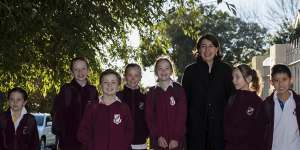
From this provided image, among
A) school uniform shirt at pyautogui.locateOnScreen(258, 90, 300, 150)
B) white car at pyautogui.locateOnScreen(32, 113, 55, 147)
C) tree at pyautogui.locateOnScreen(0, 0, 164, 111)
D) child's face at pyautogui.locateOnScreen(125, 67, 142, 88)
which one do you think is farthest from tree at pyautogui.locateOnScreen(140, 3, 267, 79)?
white car at pyautogui.locateOnScreen(32, 113, 55, 147)

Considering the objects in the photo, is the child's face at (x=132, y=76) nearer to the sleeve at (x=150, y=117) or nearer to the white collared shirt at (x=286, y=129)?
the sleeve at (x=150, y=117)

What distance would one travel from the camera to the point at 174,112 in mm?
7129

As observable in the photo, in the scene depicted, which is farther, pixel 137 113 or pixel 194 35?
pixel 194 35

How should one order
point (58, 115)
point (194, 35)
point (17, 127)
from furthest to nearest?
point (194, 35), point (17, 127), point (58, 115)

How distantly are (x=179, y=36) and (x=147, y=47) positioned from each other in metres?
47.4

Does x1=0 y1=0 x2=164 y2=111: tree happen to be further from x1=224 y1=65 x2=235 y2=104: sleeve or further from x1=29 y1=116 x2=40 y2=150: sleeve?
x1=224 y1=65 x2=235 y2=104: sleeve

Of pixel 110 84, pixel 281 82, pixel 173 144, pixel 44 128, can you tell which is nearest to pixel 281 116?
pixel 281 82

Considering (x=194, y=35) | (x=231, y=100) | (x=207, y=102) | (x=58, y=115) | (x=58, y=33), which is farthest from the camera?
(x=194, y=35)

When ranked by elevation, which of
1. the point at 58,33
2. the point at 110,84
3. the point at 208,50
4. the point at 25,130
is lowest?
the point at 25,130

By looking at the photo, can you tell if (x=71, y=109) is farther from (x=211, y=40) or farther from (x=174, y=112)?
(x=211, y=40)

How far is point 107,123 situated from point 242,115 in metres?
1.42

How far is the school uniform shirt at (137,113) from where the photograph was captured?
7.50m

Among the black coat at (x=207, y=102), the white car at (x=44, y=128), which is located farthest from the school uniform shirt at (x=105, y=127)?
the white car at (x=44, y=128)

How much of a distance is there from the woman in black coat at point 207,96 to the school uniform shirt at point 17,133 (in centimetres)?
180
